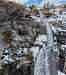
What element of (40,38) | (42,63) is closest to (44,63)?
(42,63)

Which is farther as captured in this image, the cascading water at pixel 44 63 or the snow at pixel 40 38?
the snow at pixel 40 38

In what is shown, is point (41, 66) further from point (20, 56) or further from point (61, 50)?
point (61, 50)

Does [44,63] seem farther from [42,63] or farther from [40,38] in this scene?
[40,38]

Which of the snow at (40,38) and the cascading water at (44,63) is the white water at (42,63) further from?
the snow at (40,38)

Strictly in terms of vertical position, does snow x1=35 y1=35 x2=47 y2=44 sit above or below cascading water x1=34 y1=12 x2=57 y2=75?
above

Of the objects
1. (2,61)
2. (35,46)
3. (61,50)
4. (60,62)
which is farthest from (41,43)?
(2,61)

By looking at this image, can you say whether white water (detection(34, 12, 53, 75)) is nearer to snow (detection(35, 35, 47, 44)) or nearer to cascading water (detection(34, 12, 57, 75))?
cascading water (detection(34, 12, 57, 75))

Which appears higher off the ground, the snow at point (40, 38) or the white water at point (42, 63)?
the snow at point (40, 38)

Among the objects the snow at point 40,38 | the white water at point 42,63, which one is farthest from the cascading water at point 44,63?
the snow at point 40,38

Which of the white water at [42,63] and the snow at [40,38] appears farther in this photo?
the snow at [40,38]

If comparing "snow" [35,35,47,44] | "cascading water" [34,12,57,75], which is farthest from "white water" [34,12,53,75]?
"snow" [35,35,47,44]

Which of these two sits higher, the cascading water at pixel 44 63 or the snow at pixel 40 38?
the snow at pixel 40 38
